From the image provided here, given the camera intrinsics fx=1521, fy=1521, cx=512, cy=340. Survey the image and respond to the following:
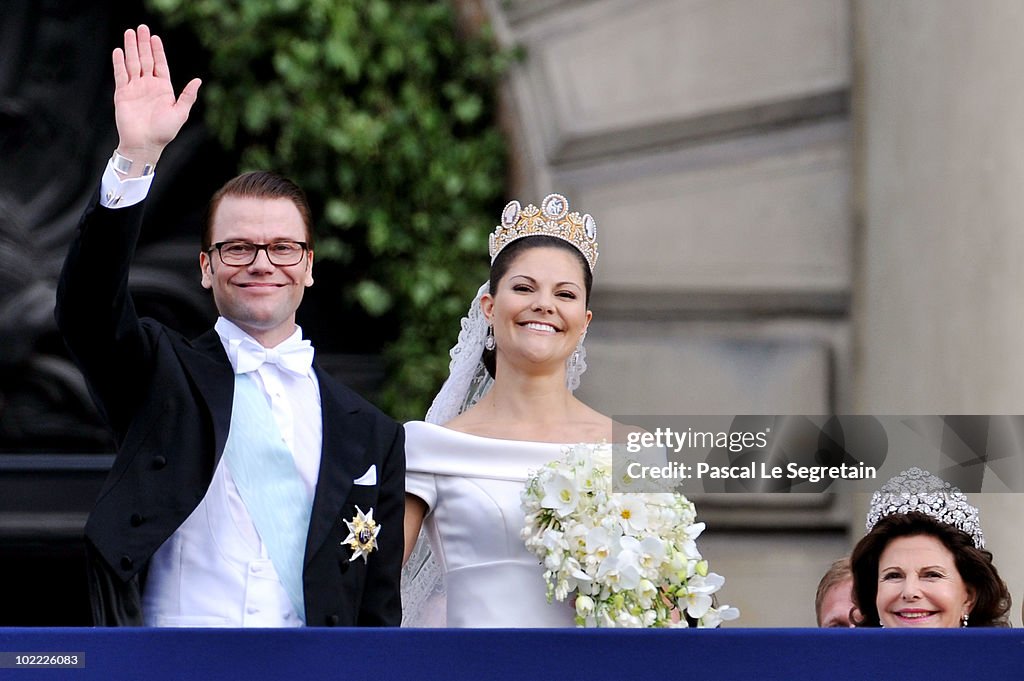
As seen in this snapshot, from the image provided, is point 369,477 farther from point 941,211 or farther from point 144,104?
point 941,211

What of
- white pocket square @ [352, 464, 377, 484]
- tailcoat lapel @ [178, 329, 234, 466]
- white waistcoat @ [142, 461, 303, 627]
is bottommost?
white waistcoat @ [142, 461, 303, 627]

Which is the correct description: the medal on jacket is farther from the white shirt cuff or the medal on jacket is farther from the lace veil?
the white shirt cuff

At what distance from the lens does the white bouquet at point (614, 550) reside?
9.47 feet

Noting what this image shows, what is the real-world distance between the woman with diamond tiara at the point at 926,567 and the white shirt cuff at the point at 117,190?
1.61 metres

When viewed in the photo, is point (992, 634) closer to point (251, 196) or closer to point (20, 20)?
point (251, 196)

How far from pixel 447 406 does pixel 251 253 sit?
739mm

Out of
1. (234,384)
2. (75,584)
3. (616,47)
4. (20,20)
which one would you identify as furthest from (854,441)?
(20,20)

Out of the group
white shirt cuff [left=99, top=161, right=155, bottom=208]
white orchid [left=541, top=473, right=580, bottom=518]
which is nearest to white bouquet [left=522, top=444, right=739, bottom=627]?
white orchid [left=541, top=473, right=580, bottom=518]

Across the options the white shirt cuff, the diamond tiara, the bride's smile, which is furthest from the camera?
the bride's smile

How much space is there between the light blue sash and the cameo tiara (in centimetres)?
75

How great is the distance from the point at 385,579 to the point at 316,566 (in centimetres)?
21

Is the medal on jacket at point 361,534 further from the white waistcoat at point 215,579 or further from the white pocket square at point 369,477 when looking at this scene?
the white waistcoat at point 215,579

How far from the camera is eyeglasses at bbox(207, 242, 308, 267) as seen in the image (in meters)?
3.04

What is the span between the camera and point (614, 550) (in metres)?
2.89
